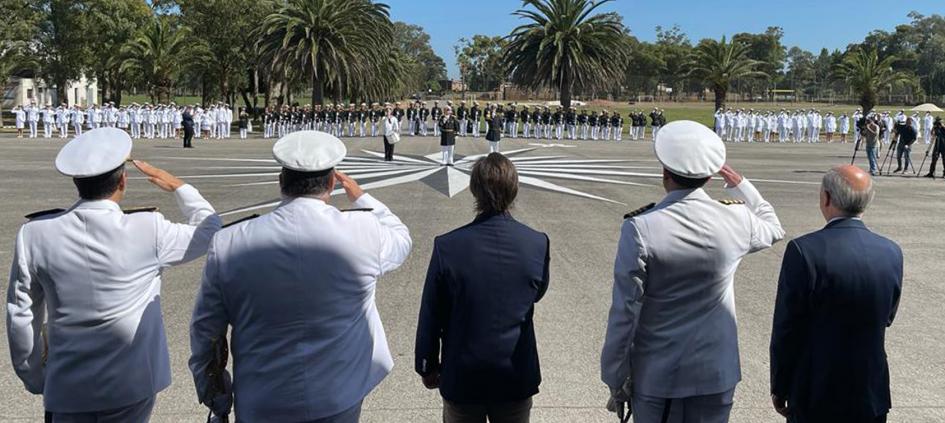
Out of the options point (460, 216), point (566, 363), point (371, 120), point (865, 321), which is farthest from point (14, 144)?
point (865, 321)

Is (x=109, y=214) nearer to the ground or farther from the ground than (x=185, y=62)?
nearer to the ground

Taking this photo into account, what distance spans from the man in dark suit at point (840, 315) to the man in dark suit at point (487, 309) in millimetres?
1098

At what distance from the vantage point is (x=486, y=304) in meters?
3.15

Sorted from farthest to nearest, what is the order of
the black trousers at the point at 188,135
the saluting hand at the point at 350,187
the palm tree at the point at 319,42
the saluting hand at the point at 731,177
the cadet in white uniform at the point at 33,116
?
the palm tree at the point at 319,42
the cadet in white uniform at the point at 33,116
the black trousers at the point at 188,135
the saluting hand at the point at 731,177
the saluting hand at the point at 350,187

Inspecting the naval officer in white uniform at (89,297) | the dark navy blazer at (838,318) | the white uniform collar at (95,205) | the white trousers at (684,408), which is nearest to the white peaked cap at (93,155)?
the naval officer in white uniform at (89,297)

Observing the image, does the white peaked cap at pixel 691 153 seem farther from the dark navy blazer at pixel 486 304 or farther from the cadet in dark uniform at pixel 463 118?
the cadet in dark uniform at pixel 463 118

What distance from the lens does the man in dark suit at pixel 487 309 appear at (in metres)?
3.15

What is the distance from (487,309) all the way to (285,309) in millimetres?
850

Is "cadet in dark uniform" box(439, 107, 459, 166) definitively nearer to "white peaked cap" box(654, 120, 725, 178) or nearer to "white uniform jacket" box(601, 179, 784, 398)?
"white peaked cap" box(654, 120, 725, 178)

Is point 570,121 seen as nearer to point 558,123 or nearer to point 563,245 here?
point 558,123

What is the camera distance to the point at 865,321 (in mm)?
3230

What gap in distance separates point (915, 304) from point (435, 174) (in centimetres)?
1311

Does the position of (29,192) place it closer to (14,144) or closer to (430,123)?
(14,144)

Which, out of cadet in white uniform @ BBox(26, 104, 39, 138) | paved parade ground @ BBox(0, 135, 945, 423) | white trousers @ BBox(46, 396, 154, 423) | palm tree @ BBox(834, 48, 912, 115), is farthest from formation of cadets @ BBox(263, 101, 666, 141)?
white trousers @ BBox(46, 396, 154, 423)
